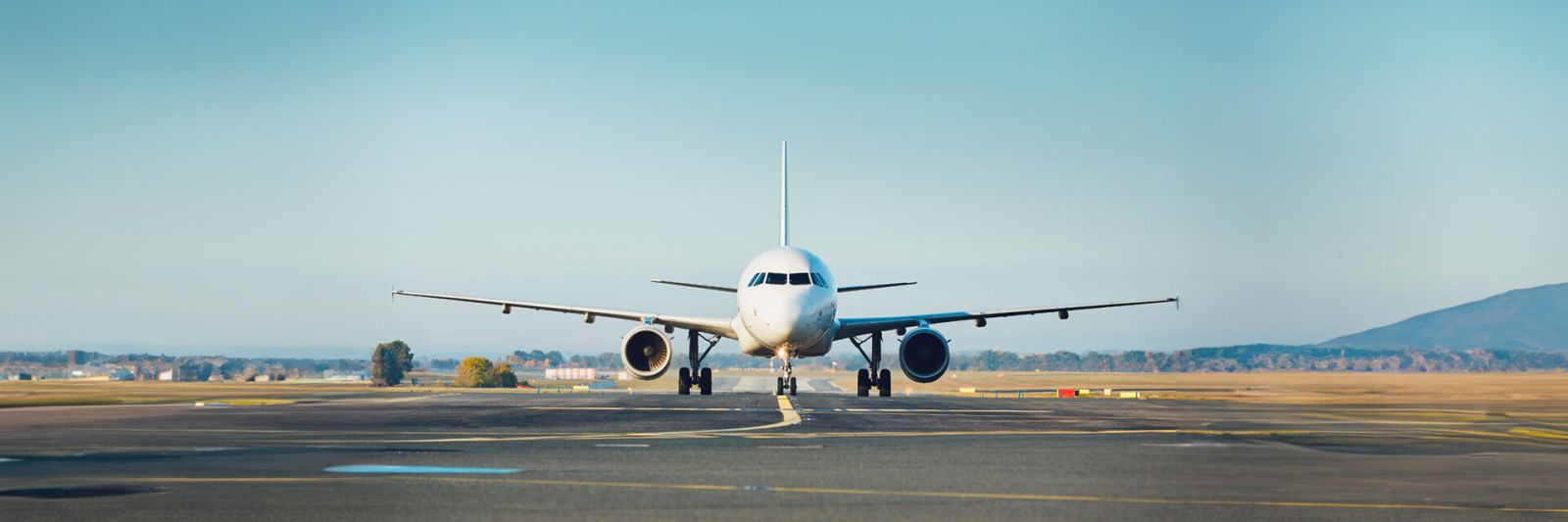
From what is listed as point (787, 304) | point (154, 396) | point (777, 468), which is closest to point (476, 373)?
point (154, 396)

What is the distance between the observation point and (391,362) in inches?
4951

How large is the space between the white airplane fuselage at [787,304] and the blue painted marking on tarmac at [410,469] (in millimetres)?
22045

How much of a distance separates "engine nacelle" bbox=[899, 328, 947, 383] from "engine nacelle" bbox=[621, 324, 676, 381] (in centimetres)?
769

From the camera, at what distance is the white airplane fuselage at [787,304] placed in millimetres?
37562

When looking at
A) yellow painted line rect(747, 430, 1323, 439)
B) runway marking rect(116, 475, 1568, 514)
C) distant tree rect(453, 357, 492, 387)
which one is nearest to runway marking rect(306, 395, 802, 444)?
yellow painted line rect(747, 430, 1323, 439)

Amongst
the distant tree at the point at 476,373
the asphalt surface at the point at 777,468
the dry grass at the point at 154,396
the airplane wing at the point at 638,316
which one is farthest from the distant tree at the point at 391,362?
the asphalt surface at the point at 777,468

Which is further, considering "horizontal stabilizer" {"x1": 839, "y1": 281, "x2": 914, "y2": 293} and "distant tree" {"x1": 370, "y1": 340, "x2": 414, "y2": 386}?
"distant tree" {"x1": 370, "y1": 340, "x2": 414, "y2": 386}

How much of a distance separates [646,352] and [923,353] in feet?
29.7

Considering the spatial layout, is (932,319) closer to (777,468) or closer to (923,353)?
(923,353)

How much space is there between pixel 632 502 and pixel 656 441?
8598mm

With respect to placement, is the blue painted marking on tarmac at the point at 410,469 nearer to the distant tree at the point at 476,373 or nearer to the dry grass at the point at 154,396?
the dry grass at the point at 154,396

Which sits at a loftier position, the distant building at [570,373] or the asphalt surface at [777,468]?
the distant building at [570,373]

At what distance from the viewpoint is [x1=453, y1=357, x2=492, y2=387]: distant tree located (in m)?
106

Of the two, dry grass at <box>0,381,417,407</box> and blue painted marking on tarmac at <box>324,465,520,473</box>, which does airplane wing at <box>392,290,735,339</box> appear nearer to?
dry grass at <box>0,381,417,407</box>
